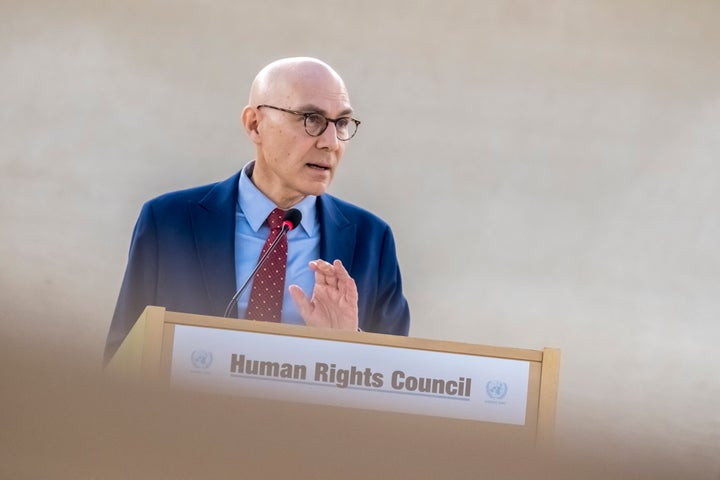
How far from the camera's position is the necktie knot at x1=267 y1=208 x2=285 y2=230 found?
7.82 feet

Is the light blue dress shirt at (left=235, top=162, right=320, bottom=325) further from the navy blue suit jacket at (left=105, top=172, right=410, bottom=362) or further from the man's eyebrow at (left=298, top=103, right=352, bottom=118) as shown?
the man's eyebrow at (left=298, top=103, right=352, bottom=118)

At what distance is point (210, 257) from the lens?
7.47ft

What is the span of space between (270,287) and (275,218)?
235 mm

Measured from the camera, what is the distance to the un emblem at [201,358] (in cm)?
138

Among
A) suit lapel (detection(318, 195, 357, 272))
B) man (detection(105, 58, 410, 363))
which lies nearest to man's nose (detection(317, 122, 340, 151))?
man (detection(105, 58, 410, 363))

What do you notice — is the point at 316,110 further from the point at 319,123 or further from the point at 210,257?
the point at 210,257

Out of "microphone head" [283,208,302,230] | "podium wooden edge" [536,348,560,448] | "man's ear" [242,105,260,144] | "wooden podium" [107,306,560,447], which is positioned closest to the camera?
"wooden podium" [107,306,560,447]

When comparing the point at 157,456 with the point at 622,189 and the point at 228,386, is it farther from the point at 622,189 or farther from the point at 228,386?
the point at 622,189

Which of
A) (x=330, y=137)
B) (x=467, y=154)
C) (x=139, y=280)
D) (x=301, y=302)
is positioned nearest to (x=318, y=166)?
(x=330, y=137)

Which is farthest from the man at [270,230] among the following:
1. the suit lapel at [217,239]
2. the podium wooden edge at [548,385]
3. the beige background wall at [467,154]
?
the beige background wall at [467,154]

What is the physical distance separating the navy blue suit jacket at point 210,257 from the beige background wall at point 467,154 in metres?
2.94

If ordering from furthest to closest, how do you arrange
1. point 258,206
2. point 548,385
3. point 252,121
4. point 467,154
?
point 467,154
point 252,121
point 258,206
point 548,385

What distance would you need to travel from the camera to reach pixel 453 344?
1.45 metres

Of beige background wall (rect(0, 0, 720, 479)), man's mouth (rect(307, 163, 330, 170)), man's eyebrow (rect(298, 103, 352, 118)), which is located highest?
beige background wall (rect(0, 0, 720, 479))
